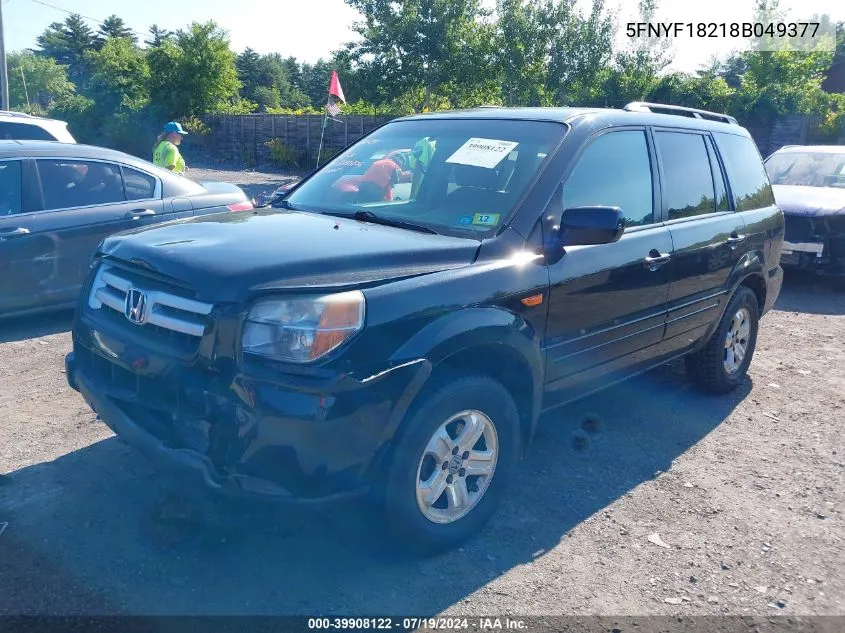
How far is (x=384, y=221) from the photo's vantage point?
379 centimetres

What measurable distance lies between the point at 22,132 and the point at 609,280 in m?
9.07

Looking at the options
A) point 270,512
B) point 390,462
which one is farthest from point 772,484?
point 270,512

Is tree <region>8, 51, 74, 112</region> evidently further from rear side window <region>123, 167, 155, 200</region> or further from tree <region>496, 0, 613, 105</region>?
rear side window <region>123, 167, 155, 200</region>

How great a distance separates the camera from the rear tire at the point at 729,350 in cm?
543

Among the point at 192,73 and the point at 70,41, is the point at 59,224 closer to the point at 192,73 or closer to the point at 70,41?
the point at 192,73

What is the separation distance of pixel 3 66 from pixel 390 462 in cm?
2523

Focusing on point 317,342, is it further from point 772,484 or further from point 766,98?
point 766,98

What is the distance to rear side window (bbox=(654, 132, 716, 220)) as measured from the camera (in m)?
4.62

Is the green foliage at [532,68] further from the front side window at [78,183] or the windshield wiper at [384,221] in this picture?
the windshield wiper at [384,221]

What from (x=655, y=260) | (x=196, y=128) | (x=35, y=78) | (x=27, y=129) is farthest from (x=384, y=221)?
(x=35, y=78)

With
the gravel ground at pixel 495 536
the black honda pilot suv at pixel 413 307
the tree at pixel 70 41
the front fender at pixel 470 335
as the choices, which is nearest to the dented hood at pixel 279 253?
the black honda pilot suv at pixel 413 307

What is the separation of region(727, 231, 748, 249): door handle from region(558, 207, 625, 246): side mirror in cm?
181

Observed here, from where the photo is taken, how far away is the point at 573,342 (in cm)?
385

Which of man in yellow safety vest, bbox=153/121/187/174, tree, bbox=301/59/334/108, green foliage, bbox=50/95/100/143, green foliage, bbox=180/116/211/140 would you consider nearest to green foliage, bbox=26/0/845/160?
green foliage, bbox=180/116/211/140
